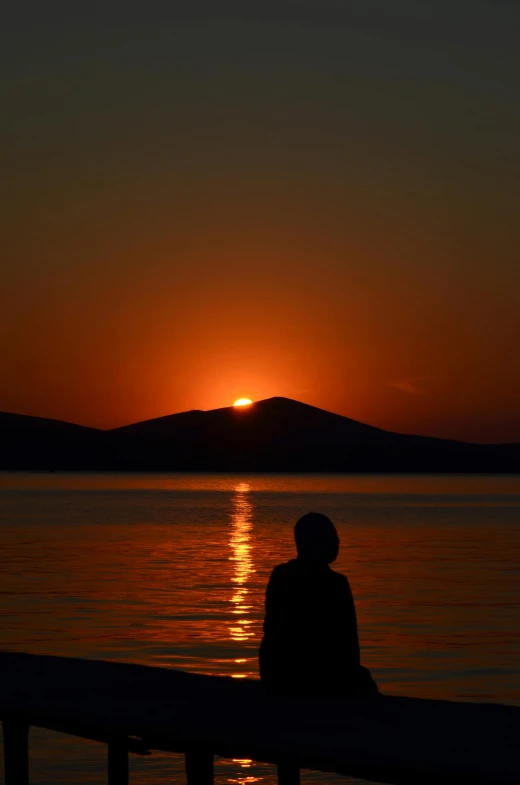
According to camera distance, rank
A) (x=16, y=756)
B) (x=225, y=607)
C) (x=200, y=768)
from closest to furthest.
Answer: (x=200, y=768)
(x=16, y=756)
(x=225, y=607)

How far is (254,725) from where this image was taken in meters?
10.6

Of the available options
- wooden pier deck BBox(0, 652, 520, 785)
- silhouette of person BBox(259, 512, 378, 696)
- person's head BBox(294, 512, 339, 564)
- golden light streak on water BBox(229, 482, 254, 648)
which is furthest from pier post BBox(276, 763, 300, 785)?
golden light streak on water BBox(229, 482, 254, 648)

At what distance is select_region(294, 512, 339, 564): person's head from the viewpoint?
34.4 feet

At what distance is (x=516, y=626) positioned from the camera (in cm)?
3169

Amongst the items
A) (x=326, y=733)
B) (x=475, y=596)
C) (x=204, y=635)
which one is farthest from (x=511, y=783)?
(x=475, y=596)

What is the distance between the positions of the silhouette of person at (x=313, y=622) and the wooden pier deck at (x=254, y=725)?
201mm

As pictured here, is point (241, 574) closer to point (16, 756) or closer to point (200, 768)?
point (16, 756)

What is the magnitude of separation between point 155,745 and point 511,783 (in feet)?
12.0

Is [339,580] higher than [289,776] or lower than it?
higher

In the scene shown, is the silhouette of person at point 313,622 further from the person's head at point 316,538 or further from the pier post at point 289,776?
the pier post at point 289,776

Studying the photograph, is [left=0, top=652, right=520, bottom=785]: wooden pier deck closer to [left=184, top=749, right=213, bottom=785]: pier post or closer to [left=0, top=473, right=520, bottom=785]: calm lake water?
[left=184, top=749, right=213, bottom=785]: pier post

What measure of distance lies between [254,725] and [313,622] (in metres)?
0.95

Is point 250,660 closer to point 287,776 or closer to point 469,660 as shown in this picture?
point 469,660

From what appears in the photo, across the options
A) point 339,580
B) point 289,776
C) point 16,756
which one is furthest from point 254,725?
point 16,756
